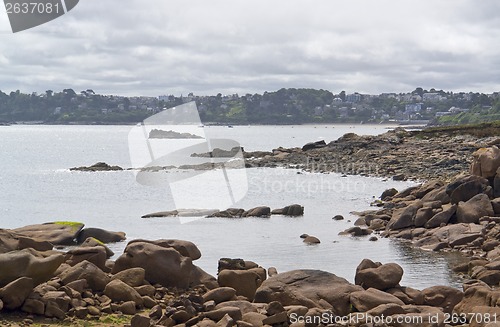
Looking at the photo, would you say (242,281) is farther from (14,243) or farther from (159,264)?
(14,243)

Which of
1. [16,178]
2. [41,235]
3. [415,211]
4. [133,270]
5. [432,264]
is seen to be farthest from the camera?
[16,178]

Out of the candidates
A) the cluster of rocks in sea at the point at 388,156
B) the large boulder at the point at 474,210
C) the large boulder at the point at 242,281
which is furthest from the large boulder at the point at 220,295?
the cluster of rocks in sea at the point at 388,156

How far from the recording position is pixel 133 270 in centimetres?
1830

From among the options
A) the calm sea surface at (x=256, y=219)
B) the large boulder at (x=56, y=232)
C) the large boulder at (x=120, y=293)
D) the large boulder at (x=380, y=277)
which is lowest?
the calm sea surface at (x=256, y=219)

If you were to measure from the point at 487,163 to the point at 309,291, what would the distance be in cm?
2185

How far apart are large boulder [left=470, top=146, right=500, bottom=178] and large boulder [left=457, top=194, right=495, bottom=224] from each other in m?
2.82

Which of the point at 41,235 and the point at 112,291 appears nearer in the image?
the point at 112,291

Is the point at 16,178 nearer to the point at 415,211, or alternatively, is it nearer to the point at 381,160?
the point at 381,160

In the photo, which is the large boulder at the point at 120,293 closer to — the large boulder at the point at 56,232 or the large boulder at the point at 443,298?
the large boulder at the point at 443,298

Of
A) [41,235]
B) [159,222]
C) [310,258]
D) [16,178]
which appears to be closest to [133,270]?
[310,258]

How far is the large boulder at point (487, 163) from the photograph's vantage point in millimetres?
36656

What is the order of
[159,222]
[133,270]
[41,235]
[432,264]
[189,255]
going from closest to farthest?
1. [133,270]
2. [189,255]
3. [432,264]
4. [41,235]
5. [159,222]

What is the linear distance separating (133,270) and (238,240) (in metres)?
Answer: 17.5

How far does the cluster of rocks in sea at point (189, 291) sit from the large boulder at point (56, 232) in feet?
40.4
